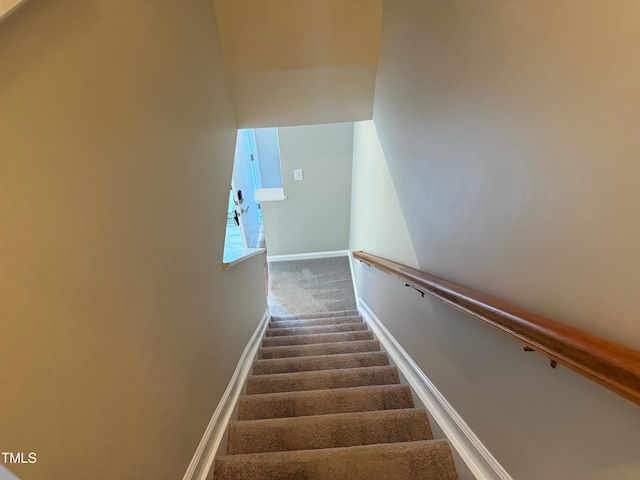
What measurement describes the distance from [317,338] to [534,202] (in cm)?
237

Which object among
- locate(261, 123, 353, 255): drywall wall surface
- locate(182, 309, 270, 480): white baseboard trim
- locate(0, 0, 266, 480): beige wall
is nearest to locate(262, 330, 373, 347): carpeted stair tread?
locate(182, 309, 270, 480): white baseboard trim

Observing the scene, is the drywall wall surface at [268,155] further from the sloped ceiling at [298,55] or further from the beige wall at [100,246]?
the beige wall at [100,246]

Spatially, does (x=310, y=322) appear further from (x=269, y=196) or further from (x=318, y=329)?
(x=269, y=196)

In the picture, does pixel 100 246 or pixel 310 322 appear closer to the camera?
pixel 100 246

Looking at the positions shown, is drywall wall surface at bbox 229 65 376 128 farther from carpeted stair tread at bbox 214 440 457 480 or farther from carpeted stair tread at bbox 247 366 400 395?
carpeted stair tread at bbox 214 440 457 480

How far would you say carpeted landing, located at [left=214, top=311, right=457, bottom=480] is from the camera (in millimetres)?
1249

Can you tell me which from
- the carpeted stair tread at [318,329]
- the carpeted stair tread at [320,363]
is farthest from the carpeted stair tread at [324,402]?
the carpeted stair tread at [318,329]

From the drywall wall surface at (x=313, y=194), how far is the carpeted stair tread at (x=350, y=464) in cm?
361

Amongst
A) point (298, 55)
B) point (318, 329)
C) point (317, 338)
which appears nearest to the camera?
point (298, 55)

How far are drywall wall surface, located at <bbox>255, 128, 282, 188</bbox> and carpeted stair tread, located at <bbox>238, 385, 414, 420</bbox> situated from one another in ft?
16.2

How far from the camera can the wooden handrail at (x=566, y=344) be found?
555 mm

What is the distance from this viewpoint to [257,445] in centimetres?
146

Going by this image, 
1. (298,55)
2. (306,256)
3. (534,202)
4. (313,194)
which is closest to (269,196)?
(313,194)

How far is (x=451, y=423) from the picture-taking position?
4.36ft
